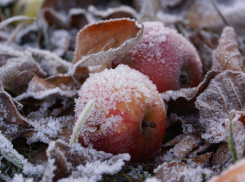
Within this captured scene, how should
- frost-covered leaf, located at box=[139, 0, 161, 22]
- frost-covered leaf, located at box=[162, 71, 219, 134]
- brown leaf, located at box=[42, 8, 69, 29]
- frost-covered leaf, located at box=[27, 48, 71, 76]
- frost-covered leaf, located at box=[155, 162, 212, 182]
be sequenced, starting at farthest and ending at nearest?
brown leaf, located at box=[42, 8, 69, 29] < frost-covered leaf, located at box=[139, 0, 161, 22] < frost-covered leaf, located at box=[27, 48, 71, 76] < frost-covered leaf, located at box=[162, 71, 219, 134] < frost-covered leaf, located at box=[155, 162, 212, 182]

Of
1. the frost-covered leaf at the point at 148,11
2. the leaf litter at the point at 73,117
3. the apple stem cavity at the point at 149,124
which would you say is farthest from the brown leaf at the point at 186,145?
the frost-covered leaf at the point at 148,11

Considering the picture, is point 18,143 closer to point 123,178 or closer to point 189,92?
point 123,178

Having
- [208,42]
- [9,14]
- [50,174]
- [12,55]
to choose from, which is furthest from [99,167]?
[9,14]

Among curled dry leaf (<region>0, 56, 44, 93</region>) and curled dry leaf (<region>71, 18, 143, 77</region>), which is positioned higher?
curled dry leaf (<region>71, 18, 143, 77</region>)

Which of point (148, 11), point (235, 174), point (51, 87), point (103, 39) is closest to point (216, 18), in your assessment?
point (148, 11)

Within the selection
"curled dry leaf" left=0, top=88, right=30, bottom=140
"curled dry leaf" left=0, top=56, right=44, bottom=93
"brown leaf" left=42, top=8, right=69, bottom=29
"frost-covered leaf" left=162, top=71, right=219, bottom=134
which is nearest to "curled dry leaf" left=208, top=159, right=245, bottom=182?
"frost-covered leaf" left=162, top=71, right=219, bottom=134

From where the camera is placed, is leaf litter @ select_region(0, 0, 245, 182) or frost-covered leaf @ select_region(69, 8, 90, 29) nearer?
leaf litter @ select_region(0, 0, 245, 182)

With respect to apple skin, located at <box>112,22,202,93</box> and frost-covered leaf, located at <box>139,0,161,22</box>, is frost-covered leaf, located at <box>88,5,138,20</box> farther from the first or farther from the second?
apple skin, located at <box>112,22,202,93</box>
